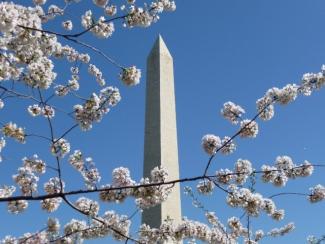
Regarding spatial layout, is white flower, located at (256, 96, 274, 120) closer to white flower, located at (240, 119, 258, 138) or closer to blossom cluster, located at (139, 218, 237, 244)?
white flower, located at (240, 119, 258, 138)

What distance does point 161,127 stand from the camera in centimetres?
846

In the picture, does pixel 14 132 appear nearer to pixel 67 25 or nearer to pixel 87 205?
pixel 87 205

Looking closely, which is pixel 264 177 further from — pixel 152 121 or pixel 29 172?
pixel 152 121

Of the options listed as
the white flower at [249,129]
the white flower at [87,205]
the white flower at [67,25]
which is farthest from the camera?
the white flower at [67,25]

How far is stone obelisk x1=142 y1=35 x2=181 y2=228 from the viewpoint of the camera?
789 cm

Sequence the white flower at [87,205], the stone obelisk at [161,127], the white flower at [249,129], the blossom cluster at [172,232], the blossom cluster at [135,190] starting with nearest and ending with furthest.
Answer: the blossom cluster at [135,190]
the blossom cluster at [172,232]
the white flower at [87,205]
the white flower at [249,129]
the stone obelisk at [161,127]

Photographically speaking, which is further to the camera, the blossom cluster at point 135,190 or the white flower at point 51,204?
the white flower at point 51,204

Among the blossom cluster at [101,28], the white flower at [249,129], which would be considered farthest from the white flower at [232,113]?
the blossom cluster at [101,28]

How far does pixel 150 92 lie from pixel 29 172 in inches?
189

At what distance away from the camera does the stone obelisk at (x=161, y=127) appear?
25.9ft

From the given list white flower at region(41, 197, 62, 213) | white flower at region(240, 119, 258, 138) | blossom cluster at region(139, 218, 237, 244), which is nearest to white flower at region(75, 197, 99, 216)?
white flower at region(41, 197, 62, 213)

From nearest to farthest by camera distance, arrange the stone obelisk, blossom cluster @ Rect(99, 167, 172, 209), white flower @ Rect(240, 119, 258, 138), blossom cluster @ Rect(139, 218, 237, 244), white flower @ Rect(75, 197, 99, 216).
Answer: blossom cluster @ Rect(99, 167, 172, 209)
blossom cluster @ Rect(139, 218, 237, 244)
white flower @ Rect(75, 197, 99, 216)
white flower @ Rect(240, 119, 258, 138)
the stone obelisk

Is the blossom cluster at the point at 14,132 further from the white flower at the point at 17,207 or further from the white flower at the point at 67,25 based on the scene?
the white flower at the point at 67,25

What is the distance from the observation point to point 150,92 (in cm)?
891
